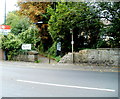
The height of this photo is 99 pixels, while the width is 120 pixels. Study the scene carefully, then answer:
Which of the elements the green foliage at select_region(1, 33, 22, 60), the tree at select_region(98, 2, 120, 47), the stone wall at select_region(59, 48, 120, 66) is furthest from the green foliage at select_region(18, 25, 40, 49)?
the tree at select_region(98, 2, 120, 47)

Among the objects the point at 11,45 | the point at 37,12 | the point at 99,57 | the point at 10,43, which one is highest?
the point at 37,12

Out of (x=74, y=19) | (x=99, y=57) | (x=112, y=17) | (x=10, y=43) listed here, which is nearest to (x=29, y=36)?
(x=10, y=43)

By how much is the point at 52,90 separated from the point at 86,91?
1.22 metres

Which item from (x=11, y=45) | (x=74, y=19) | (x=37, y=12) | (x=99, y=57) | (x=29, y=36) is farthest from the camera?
(x=29, y=36)

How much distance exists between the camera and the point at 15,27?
26781mm

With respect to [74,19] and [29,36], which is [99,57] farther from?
[29,36]

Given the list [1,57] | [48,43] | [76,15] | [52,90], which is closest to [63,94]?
[52,90]

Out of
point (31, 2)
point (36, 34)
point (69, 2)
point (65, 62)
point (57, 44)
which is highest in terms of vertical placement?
point (31, 2)

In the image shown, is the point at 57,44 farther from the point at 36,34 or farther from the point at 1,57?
the point at 1,57

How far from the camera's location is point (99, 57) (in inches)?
A: 613

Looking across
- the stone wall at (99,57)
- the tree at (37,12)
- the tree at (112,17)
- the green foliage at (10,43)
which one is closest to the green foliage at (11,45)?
the green foliage at (10,43)

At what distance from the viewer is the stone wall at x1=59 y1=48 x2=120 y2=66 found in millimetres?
14883

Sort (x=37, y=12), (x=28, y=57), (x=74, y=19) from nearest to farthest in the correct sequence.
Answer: (x=74, y=19), (x=28, y=57), (x=37, y=12)

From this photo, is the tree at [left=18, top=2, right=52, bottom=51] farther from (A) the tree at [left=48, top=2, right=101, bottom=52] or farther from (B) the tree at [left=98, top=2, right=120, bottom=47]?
(B) the tree at [left=98, top=2, right=120, bottom=47]
